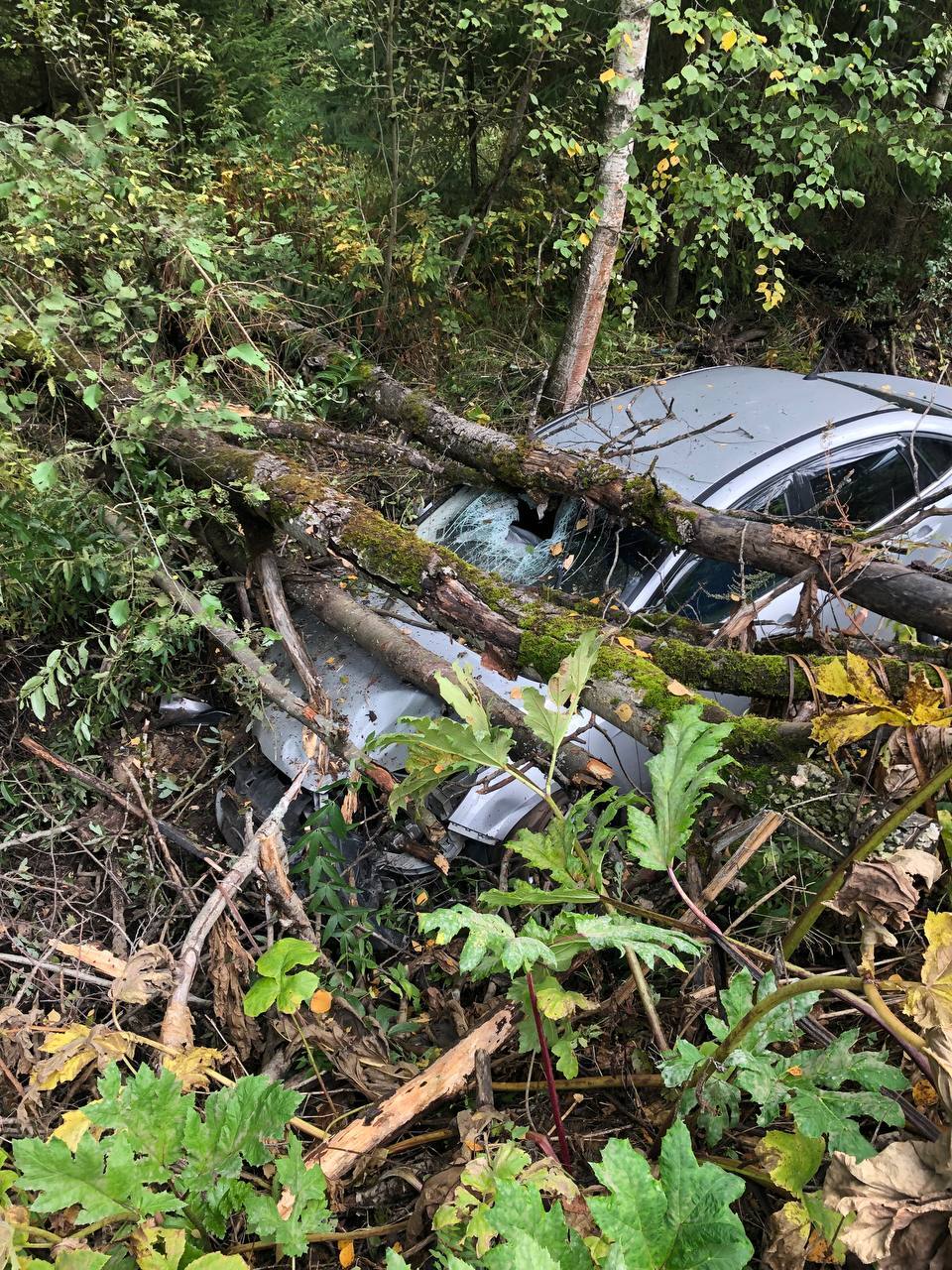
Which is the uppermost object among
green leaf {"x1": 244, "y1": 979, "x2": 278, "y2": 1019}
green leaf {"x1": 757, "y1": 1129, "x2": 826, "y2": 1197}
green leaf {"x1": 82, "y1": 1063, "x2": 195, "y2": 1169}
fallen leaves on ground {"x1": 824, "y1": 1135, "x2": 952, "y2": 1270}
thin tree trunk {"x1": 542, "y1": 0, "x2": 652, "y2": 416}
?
thin tree trunk {"x1": 542, "y1": 0, "x2": 652, "y2": 416}

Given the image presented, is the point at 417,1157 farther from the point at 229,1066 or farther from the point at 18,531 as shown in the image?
the point at 18,531

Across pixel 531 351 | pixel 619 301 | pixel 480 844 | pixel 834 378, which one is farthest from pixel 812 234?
pixel 480 844

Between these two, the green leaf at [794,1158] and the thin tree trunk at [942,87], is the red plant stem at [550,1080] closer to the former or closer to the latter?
the green leaf at [794,1158]

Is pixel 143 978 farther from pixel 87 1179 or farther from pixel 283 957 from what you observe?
pixel 87 1179

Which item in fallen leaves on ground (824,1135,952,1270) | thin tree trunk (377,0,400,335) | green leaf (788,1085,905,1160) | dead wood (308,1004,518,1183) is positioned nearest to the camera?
fallen leaves on ground (824,1135,952,1270)

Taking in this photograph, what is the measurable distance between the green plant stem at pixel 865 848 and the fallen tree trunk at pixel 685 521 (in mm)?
1392

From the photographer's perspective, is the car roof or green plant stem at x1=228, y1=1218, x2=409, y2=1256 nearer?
green plant stem at x1=228, y1=1218, x2=409, y2=1256

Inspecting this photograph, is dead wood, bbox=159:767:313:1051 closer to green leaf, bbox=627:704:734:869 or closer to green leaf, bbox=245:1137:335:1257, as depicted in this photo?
green leaf, bbox=245:1137:335:1257

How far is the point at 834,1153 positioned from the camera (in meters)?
1.29

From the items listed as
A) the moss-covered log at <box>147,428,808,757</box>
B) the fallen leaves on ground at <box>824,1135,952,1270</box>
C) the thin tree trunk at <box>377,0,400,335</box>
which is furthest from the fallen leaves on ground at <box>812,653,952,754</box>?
the thin tree trunk at <box>377,0,400,335</box>

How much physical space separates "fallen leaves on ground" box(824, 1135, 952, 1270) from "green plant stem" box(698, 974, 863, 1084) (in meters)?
0.24

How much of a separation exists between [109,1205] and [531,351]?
20.9 ft

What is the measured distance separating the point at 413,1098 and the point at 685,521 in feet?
7.90

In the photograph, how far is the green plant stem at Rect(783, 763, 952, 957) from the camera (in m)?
1.50
